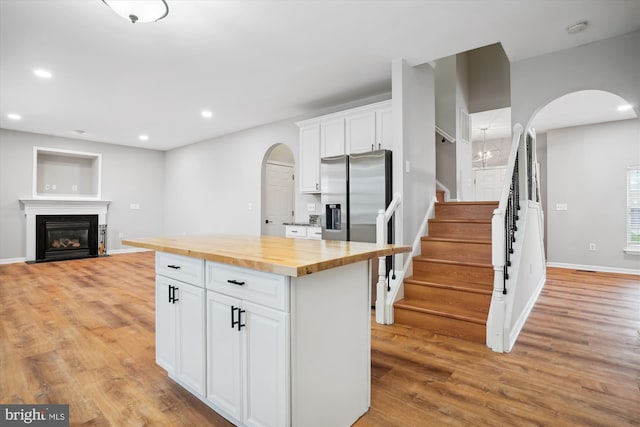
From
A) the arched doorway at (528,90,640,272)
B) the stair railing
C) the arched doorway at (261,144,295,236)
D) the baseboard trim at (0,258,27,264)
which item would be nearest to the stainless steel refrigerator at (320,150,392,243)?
Answer: the stair railing

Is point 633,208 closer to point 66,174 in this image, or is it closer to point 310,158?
point 310,158

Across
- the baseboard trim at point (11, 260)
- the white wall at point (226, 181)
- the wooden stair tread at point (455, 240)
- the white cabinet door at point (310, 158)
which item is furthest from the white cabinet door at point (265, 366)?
the baseboard trim at point (11, 260)

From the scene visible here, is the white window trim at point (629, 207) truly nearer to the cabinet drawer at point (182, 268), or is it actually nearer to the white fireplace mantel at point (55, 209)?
the cabinet drawer at point (182, 268)

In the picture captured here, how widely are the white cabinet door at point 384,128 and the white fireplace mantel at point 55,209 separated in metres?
6.63

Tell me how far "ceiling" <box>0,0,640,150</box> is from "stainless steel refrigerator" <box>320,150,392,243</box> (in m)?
1.03

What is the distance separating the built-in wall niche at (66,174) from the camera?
703 centimetres

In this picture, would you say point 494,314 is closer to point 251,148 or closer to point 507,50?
point 507,50

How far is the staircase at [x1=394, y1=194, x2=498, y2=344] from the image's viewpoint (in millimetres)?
2877

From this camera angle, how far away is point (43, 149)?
22.4 feet

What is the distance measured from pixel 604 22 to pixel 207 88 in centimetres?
416

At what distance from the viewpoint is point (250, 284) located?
4.92 ft

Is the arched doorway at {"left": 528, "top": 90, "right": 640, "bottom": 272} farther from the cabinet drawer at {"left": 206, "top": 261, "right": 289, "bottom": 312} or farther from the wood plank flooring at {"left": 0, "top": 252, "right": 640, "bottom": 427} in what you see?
the cabinet drawer at {"left": 206, "top": 261, "right": 289, "bottom": 312}

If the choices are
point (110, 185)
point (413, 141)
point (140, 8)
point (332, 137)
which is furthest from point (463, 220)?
point (110, 185)

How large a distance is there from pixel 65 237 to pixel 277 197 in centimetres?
471
